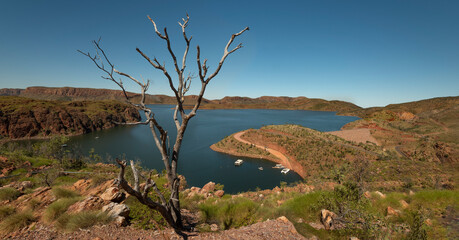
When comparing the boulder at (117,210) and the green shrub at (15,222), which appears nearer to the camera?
A: the green shrub at (15,222)

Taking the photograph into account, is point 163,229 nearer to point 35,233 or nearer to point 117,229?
point 117,229

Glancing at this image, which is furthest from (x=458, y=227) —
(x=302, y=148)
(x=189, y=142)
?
(x=189, y=142)

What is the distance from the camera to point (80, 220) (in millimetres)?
5035

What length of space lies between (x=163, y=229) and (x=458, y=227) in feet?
31.1

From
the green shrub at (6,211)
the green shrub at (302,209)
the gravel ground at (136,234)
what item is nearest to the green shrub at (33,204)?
the green shrub at (6,211)

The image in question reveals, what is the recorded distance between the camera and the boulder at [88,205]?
601 centimetres

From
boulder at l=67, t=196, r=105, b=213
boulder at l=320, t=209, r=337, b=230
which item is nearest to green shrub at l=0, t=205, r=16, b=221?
boulder at l=67, t=196, r=105, b=213

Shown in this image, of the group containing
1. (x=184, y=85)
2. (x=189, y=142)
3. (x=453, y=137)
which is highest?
(x=184, y=85)

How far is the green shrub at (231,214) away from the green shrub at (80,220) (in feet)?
11.3

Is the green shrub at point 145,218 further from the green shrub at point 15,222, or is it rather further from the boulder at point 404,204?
the boulder at point 404,204

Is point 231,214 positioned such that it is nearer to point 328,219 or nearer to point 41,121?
point 328,219

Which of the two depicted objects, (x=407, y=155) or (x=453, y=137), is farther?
(x=453, y=137)

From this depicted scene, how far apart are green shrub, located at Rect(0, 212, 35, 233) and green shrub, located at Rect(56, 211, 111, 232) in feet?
4.71

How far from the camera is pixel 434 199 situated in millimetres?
7887
